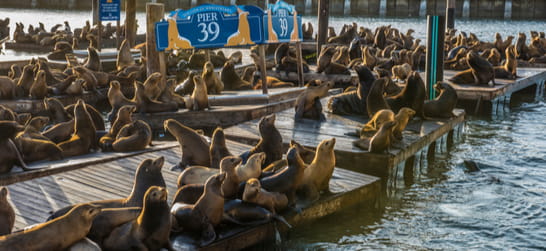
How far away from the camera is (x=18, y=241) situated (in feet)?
13.5

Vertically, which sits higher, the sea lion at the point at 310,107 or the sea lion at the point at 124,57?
the sea lion at the point at 124,57

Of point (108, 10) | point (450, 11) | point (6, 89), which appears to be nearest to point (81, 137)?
point (6, 89)

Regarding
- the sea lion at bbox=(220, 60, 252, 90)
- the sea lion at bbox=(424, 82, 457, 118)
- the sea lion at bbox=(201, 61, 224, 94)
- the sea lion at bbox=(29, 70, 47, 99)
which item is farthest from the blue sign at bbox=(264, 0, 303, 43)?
the sea lion at bbox=(29, 70, 47, 99)

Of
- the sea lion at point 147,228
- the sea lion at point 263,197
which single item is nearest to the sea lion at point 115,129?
the sea lion at point 263,197

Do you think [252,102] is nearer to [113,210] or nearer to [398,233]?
[398,233]

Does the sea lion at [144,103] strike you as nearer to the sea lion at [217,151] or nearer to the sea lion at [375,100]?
the sea lion at [375,100]

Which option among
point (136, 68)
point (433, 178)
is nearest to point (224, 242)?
point (433, 178)

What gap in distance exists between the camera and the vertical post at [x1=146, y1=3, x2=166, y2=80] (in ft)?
36.6

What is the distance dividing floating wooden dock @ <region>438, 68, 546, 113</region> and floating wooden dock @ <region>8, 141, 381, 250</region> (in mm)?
6094

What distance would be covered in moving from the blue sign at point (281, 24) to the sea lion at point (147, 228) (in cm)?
680

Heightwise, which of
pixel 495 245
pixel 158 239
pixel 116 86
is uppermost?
pixel 116 86

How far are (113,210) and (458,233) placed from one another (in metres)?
3.37

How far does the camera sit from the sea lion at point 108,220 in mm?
4545

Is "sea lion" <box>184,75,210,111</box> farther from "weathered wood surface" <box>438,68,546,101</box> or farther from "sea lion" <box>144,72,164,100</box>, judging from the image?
"weathered wood surface" <box>438,68,546,101</box>
